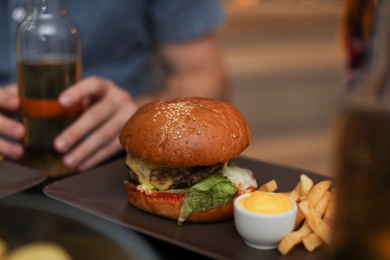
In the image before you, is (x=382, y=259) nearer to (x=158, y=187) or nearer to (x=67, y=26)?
(x=158, y=187)

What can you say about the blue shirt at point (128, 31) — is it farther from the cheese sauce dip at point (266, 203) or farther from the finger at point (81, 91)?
the cheese sauce dip at point (266, 203)

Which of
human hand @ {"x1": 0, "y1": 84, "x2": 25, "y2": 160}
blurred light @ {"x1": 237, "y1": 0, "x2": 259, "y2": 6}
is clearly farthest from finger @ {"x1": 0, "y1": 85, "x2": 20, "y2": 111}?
blurred light @ {"x1": 237, "y1": 0, "x2": 259, "y2": 6}

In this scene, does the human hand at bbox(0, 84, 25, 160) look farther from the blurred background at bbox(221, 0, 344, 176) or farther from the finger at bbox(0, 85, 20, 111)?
the blurred background at bbox(221, 0, 344, 176)

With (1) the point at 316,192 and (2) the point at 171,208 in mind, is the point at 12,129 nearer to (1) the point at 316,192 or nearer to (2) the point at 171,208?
(2) the point at 171,208

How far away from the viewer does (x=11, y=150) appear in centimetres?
158

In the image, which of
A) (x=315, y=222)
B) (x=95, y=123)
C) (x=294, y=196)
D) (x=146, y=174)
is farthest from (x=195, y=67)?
(x=315, y=222)

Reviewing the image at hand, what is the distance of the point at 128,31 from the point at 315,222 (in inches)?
63.4

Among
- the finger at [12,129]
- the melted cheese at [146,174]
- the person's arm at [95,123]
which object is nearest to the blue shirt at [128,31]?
the person's arm at [95,123]

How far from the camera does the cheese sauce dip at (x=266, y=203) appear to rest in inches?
41.7

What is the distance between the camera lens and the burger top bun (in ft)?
3.93

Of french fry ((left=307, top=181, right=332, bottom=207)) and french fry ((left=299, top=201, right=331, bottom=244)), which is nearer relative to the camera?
french fry ((left=299, top=201, right=331, bottom=244))

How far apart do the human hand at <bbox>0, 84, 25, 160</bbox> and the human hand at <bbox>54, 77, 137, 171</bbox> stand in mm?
114

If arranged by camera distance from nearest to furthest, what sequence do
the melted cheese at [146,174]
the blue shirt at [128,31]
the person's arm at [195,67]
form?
1. the melted cheese at [146,174]
2. the blue shirt at [128,31]
3. the person's arm at [195,67]

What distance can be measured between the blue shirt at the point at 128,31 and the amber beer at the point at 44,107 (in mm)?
728
